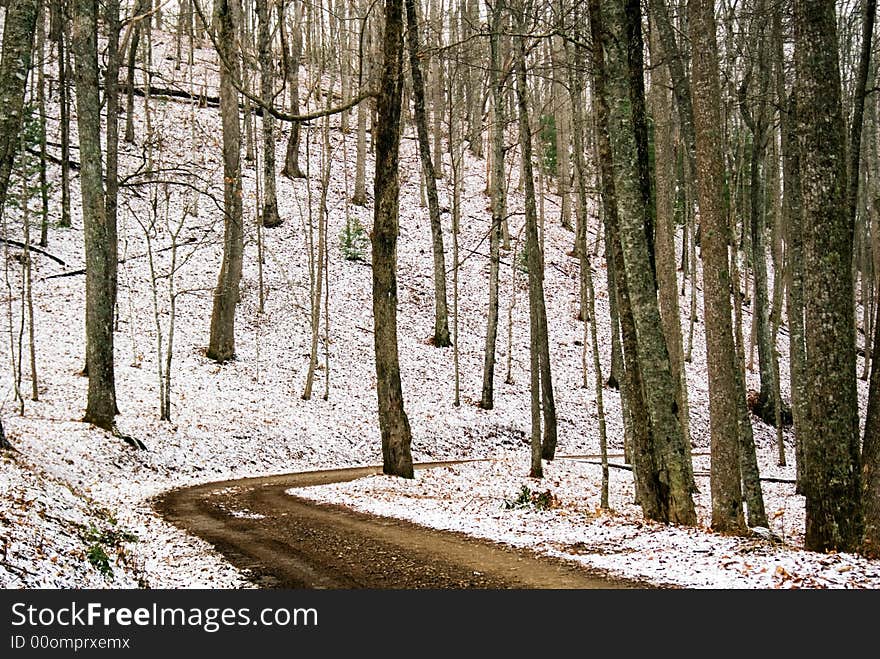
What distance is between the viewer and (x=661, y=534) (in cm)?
811

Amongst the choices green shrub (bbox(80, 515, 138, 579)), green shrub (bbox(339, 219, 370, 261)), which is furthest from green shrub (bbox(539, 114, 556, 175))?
green shrub (bbox(80, 515, 138, 579))

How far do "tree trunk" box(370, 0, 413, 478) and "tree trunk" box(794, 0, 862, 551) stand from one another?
7.53 m

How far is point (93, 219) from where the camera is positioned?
50.1 feet

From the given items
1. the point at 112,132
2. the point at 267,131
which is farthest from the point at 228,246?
the point at 267,131

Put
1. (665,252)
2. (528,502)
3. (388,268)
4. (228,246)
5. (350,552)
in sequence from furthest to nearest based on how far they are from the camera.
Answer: (228,246) → (665,252) → (388,268) → (528,502) → (350,552)

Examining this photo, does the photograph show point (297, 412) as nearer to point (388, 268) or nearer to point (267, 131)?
point (388, 268)

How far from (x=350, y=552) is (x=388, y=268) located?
7081 mm

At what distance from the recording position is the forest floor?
7030 millimetres

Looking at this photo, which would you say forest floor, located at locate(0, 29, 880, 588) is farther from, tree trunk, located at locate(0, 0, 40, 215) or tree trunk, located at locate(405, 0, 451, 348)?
tree trunk, located at locate(0, 0, 40, 215)

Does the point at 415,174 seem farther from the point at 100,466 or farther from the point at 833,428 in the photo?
the point at 833,428

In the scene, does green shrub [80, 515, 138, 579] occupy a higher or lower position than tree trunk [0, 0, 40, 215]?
lower

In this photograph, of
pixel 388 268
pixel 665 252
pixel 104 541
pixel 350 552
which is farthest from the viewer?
pixel 665 252

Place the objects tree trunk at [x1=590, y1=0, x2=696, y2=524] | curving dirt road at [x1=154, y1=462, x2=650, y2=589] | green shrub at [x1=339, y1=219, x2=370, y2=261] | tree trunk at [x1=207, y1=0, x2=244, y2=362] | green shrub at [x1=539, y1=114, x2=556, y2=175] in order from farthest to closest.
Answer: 1. green shrub at [x1=539, y1=114, x2=556, y2=175]
2. green shrub at [x1=339, y1=219, x2=370, y2=261]
3. tree trunk at [x1=207, y1=0, x2=244, y2=362]
4. tree trunk at [x1=590, y1=0, x2=696, y2=524]
5. curving dirt road at [x1=154, y1=462, x2=650, y2=589]

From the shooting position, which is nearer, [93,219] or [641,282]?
[641,282]
